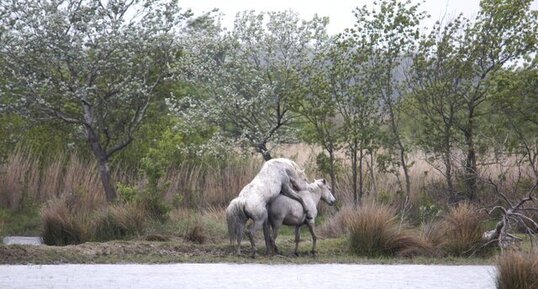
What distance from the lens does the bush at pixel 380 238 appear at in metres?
19.5

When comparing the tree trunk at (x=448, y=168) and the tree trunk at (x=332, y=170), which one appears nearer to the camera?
the tree trunk at (x=448, y=168)

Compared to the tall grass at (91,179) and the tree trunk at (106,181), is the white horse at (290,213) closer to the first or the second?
the tall grass at (91,179)

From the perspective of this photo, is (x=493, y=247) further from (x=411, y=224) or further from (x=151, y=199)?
(x=151, y=199)

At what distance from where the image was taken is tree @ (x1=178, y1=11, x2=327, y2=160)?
2766 centimetres

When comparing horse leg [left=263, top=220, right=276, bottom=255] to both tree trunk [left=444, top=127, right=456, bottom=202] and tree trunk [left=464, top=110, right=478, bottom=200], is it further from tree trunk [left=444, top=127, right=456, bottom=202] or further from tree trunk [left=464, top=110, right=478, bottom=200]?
tree trunk [left=464, top=110, right=478, bottom=200]

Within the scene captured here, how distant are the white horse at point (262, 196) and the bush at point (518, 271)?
503 centimetres

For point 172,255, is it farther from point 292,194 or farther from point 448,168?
point 448,168

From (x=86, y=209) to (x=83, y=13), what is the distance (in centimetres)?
462

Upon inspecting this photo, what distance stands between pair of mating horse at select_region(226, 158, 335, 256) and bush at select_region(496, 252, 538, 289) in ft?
16.6

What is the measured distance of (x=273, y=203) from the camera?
19.0 meters

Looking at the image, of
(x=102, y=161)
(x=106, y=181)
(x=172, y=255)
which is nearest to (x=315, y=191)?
(x=172, y=255)

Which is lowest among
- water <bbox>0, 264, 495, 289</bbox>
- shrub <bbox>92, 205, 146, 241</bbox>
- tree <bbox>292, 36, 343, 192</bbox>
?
water <bbox>0, 264, 495, 289</bbox>

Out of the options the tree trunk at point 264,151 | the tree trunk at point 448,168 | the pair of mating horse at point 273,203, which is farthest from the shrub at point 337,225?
the tree trunk at point 264,151

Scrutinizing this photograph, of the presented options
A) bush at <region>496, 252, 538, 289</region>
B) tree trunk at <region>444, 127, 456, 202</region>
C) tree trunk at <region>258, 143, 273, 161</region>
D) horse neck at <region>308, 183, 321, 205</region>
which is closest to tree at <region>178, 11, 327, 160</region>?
tree trunk at <region>258, 143, 273, 161</region>
